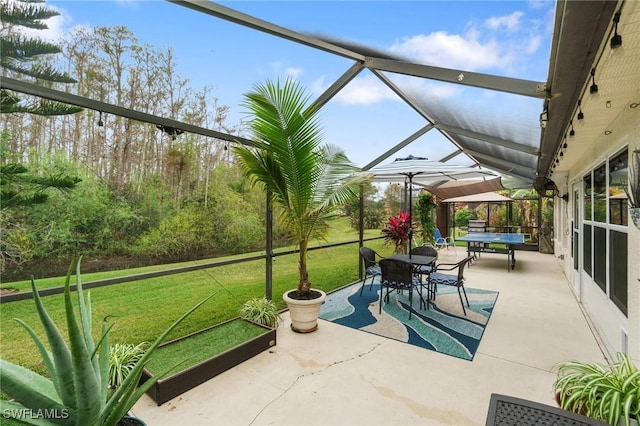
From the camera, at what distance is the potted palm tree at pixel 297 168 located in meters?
3.38

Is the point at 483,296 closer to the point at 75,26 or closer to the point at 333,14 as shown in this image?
the point at 333,14

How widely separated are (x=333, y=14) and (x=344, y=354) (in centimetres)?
354

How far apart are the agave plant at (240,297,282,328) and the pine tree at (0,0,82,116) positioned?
9.98 feet

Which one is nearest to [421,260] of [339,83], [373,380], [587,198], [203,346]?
[373,380]

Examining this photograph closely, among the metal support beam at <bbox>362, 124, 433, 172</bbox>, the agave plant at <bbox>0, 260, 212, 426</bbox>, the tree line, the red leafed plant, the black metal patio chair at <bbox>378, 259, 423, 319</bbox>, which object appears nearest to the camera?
the agave plant at <bbox>0, 260, 212, 426</bbox>

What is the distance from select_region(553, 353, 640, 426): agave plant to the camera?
1611 mm

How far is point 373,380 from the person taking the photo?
2771 mm

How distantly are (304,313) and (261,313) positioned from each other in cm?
56

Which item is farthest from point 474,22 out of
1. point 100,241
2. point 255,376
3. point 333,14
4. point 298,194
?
point 100,241

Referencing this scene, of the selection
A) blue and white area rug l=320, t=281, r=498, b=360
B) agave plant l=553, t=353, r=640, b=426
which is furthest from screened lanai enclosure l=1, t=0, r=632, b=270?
blue and white area rug l=320, t=281, r=498, b=360

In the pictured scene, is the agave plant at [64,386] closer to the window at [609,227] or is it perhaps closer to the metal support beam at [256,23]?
the metal support beam at [256,23]

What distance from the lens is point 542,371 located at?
2939 mm

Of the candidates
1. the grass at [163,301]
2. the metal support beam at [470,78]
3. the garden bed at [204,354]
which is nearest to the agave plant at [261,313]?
the garden bed at [204,354]

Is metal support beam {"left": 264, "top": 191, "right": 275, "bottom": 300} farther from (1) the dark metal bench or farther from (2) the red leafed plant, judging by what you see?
(2) the red leafed plant
